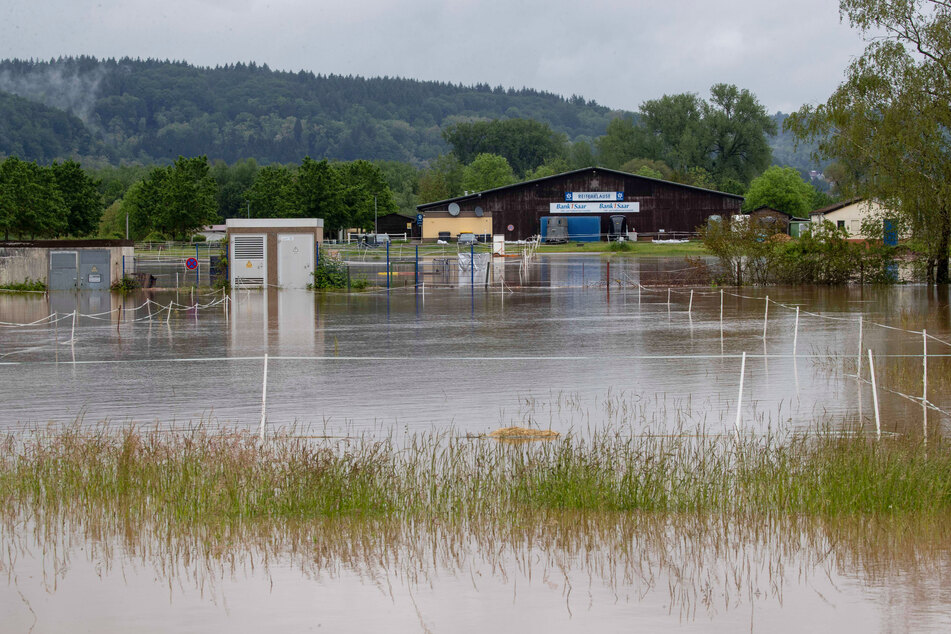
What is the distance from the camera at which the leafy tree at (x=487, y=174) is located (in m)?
170

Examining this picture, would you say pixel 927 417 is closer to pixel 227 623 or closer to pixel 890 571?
pixel 890 571

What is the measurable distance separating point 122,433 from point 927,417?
35.3 feet

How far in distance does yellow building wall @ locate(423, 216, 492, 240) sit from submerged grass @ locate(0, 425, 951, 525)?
82.7m

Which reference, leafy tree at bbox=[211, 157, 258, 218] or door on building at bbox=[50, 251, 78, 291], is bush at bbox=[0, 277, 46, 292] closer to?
door on building at bbox=[50, 251, 78, 291]

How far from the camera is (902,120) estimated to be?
1516 inches

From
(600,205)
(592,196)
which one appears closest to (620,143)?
(600,205)

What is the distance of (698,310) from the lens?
32500 mm

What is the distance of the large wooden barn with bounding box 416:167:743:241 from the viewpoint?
3637 inches

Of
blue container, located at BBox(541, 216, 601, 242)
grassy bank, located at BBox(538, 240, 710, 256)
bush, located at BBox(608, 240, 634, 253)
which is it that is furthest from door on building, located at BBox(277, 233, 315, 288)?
blue container, located at BBox(541, 216, 601, 242)

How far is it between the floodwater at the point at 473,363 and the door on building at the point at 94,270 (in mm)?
7511

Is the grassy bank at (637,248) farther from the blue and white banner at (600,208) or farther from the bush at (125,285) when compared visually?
the bush at (125,285)

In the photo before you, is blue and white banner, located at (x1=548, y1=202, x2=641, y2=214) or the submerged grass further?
blue and white banner, located at (x1=548, y1=202, x2=641, y2=214)

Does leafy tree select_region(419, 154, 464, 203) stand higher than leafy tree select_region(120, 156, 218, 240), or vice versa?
leafy tree select_region(419, 154, 464, 203)

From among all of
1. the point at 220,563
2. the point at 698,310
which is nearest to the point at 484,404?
the point at 220,563
